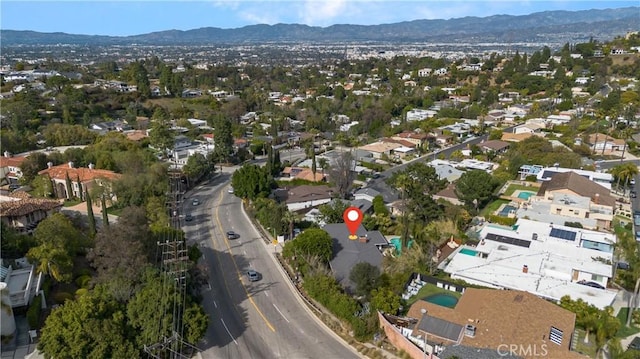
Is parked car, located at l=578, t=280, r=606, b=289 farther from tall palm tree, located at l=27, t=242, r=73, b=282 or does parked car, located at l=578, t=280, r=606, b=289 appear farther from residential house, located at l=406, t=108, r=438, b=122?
residential house, located at l=406, t=108, r=438, b=122

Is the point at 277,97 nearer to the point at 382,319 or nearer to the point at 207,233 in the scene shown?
the point at 207,233

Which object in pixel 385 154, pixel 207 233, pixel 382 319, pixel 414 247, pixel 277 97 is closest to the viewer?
pixel 382 319

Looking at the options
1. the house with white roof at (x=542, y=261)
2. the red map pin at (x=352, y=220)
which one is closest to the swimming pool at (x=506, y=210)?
the house with white roof at (x=542, y=261)

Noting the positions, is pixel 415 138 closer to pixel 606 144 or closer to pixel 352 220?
pixel 606 144

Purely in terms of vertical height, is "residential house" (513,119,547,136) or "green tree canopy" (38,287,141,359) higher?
"green tree canopy" (38,287,141,359)

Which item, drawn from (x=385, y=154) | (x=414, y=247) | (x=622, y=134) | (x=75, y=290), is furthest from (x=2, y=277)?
(x=622, y=134)

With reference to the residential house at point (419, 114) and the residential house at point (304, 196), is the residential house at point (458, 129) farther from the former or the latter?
the residential house at point (304, 196)

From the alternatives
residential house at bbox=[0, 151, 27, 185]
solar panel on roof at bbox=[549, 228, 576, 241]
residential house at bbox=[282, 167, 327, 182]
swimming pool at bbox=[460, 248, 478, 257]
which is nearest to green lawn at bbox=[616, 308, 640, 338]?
solar panel on roof at bbox=[549, 228, 576, 241]
